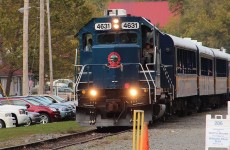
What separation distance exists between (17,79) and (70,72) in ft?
63.8

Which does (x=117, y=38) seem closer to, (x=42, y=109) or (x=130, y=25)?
(x=130, y=25)

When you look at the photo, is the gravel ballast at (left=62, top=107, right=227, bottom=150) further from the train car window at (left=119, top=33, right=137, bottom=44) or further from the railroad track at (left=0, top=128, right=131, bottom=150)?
the train car window at (left=119, top=33, right=137, bottom=44)

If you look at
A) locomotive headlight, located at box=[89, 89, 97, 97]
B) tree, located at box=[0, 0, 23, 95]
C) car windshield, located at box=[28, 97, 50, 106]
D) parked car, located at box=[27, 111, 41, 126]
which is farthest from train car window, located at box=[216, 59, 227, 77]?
locomotive headlight, located at box=[89, 89, 97, 97]

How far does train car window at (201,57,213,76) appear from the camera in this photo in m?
39.1

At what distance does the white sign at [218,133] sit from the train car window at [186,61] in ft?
54.0

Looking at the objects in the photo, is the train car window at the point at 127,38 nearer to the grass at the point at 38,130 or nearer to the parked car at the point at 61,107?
the grass at the point at 38,130

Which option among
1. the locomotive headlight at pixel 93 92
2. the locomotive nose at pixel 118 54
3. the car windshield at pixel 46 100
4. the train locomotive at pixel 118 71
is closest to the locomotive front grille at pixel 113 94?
the train locomotive at pixel 118 71

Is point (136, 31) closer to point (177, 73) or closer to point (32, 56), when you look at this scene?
point (177, 73)

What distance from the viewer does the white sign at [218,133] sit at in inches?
603

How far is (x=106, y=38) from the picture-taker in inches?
1088

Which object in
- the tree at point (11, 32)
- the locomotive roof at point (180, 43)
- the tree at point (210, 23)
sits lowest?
the locomotive roof at point (180, 43)

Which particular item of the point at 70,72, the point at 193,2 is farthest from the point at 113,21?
the point at 193,2

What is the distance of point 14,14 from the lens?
5797 centimetres

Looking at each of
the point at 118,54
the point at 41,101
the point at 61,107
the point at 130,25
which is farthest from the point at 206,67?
the point at 118,54
